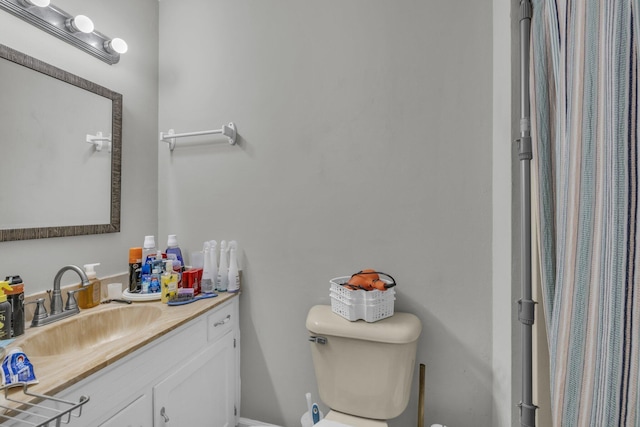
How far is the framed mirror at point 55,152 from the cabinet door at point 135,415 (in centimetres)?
78

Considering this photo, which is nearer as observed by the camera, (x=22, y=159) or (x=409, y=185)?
(x=22, y=159)

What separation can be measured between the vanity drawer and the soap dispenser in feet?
1.63

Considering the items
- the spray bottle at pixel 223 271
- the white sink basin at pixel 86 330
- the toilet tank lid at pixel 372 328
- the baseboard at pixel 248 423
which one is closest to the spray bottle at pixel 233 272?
the spray bottle at pixel 223 271

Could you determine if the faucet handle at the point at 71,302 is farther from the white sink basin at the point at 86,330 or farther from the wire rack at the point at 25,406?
the wire rack at the point at 25,406

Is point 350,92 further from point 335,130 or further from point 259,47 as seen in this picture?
point 259,47

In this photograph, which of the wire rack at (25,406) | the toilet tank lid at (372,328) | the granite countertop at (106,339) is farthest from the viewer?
the toilet tank lid at (372,328)

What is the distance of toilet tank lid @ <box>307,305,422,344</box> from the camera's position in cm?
120

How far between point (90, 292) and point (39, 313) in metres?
0.19

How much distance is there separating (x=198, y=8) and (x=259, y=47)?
1.58 ft

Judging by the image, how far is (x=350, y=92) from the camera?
1490 mm

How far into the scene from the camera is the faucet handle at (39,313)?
3.70 ft

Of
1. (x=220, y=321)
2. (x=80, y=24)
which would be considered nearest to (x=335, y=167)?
(x=220, y=321)

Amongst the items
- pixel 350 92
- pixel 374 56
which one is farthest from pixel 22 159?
pixel 374 56

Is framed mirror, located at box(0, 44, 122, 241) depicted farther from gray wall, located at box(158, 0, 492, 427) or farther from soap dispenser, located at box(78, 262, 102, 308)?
gray wall, located at box(158, 0, 492, 427)
